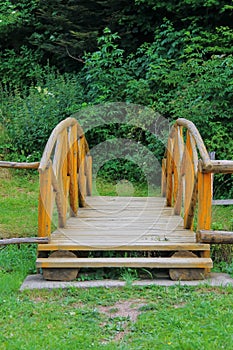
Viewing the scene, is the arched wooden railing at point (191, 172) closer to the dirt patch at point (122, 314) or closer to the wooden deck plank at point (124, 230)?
the wooden deck plank at point (124, 230)

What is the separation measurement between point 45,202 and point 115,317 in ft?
4.38

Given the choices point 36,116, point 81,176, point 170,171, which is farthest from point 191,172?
point 36,116

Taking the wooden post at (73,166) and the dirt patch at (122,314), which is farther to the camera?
the wooden post at (73,166)

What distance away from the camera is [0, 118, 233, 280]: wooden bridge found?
473 cm

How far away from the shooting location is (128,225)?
5.89 metres

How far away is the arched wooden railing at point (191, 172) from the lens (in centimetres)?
474

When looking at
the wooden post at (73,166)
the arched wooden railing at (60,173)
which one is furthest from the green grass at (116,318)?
the wooden post at (73,166)

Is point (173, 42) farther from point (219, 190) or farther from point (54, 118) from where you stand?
point (219, 190)

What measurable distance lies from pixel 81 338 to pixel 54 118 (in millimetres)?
7124

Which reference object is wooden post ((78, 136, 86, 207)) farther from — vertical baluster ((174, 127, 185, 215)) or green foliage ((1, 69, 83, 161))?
green foliage ((1, 69, 83, 161))

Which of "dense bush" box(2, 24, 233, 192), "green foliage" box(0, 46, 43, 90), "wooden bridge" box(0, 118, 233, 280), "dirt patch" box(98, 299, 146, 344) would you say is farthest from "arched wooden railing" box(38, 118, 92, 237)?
"green foliage" box(0, 46, 43, 90)

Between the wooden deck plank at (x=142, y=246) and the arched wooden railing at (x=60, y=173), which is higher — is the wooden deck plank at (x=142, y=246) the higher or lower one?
the lower one

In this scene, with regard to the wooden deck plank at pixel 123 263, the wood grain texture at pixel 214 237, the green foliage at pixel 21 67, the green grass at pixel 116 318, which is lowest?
the green grass at pixel 116 318

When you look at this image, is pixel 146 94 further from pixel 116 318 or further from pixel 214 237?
pixel 116 318
